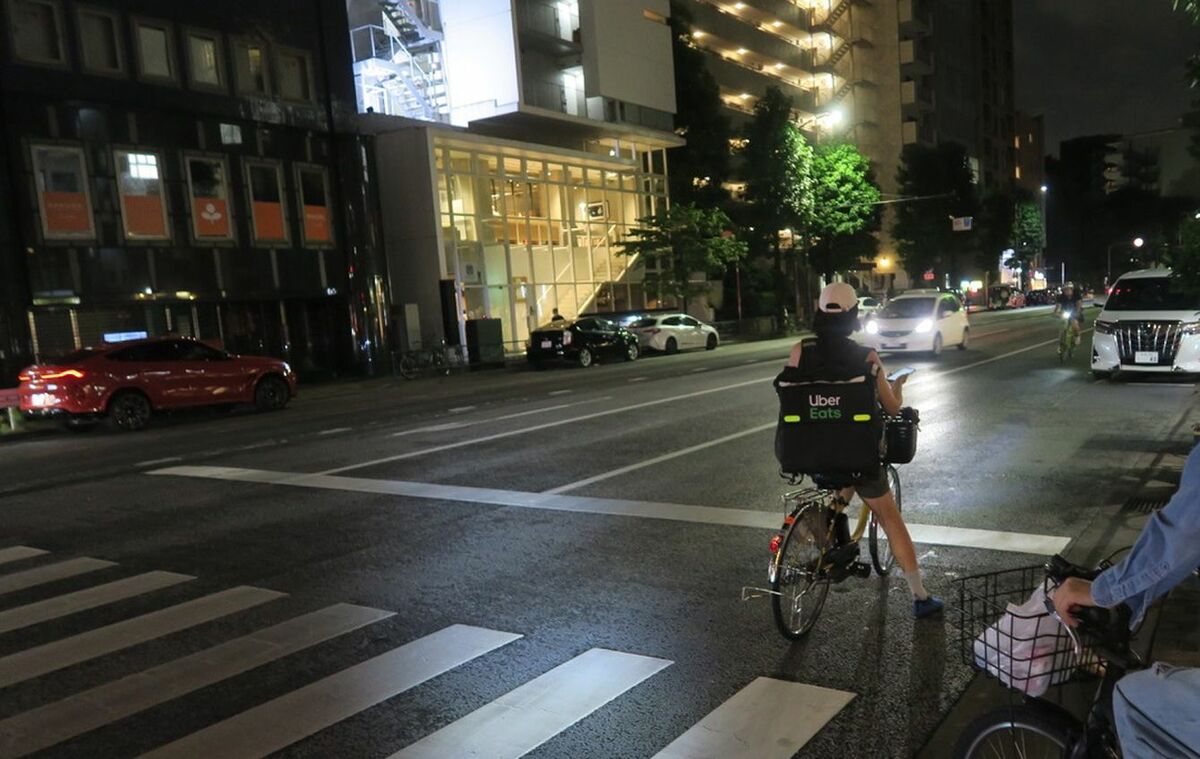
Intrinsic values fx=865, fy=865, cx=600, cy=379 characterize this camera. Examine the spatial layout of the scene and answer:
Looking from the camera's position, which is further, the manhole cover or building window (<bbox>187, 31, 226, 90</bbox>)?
building window (<bbox>187, 31, 226, 90</bbox>)

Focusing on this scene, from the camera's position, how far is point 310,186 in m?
27.7

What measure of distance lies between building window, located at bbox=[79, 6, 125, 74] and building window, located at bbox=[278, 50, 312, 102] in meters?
4.81

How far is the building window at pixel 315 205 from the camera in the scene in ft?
90.0

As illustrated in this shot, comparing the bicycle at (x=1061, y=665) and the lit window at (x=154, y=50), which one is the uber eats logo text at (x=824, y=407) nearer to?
the bicycle at (x=1061, y=665)

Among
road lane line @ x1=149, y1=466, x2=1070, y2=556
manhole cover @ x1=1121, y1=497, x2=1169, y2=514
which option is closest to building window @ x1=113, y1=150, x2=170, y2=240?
road lane line @ x1=149, y1=466, x2=1070, y2=556

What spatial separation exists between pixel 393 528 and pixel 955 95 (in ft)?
316

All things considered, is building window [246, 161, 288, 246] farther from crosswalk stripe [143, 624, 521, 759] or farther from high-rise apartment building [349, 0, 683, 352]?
crosswalk stripe [143, 624, 521, 759]

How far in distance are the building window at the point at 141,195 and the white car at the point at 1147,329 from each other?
22698 millimetres

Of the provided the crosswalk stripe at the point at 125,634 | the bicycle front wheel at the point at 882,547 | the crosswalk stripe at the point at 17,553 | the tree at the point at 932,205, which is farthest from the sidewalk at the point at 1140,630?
the tree at the point at 932,205

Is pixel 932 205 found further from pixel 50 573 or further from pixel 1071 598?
pixel 1071 598

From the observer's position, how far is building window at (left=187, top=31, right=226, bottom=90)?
25062 millimetres

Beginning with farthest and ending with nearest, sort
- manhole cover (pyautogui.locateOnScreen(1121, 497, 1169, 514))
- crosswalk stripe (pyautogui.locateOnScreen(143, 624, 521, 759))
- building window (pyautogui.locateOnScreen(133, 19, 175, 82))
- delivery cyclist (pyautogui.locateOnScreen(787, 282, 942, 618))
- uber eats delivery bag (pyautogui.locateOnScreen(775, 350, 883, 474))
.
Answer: building window (pyautogui.locateOnScreen(133, 19, 175, 82))
manhole cover (pyautogui.locateOnScreen(1121, 497, 1169, 514))
delivery cyclist (pyautogui.locateOnScreen(787, 282, 942, 618))
uber eats delivery bag (pyautogui.locateOnScreen(775, 350, 883, 474))
crosswalk stripe (pyautogui.locateOnScreen(143, 624, 521, 759))

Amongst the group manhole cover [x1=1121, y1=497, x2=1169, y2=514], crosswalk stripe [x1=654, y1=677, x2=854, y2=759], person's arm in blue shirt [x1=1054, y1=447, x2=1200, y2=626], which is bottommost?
manhole cover [x1=1121, y1=497, x2=1169, y2=514]

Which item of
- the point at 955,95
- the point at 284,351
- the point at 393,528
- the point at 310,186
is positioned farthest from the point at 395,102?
the point at 955,95
